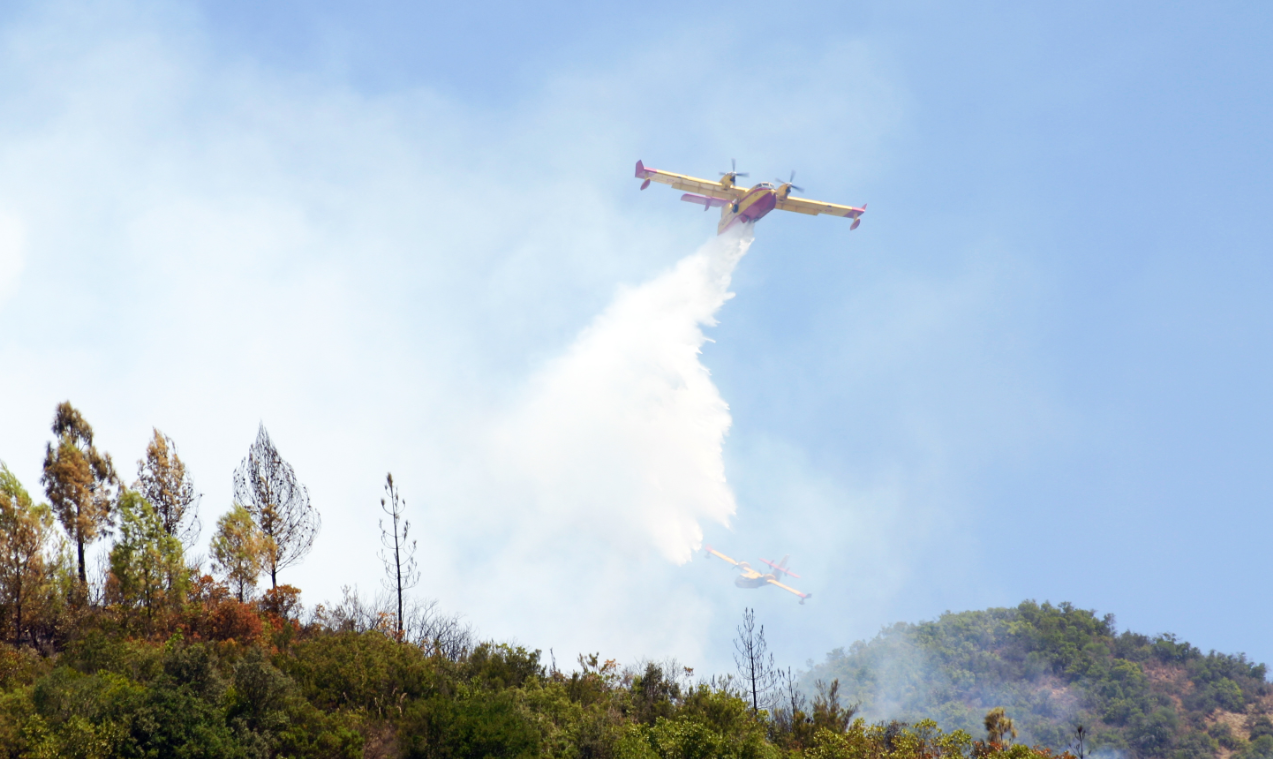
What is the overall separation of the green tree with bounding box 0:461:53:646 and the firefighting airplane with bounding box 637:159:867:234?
36109 mm

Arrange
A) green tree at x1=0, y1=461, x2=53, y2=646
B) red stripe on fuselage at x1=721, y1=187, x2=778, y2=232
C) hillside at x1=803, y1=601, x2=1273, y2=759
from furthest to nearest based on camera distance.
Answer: hillside at x1=803, y1=601, x2=1273, y2=759
red stripe on fuselage at x1=721, y1=187, x2=778, y2=232
green tree at x1=0, y1=461, x2=53, y2=646

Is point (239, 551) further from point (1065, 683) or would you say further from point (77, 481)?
point (1065, 683)

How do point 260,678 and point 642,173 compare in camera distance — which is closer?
point 260,678

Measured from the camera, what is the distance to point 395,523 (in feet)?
168

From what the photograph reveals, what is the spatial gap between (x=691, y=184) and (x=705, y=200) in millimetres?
1694

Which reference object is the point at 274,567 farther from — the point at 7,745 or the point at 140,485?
the point at 7,745

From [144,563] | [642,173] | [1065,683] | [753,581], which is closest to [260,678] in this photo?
[144,563]

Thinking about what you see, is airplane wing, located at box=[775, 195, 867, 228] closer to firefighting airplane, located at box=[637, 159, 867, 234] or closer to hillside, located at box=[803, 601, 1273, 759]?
firefighting airplane, located at box=[637, 159, 867, 234]

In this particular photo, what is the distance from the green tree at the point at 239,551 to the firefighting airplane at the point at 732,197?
2969 centimetres

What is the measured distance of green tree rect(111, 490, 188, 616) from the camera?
1608 inches

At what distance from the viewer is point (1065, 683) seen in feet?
389

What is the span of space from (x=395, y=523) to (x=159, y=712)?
23.2 meters

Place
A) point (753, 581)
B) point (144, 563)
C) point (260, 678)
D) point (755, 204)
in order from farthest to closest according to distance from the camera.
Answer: point (753, 581), point (755, 204), point (144, 563), point (260, 678)

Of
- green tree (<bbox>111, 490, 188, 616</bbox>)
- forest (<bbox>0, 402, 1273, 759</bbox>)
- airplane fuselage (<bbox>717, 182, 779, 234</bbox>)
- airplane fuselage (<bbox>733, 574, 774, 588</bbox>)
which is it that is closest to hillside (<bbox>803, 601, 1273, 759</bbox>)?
airplane fuselage (<bbox>733, 574, 774, 588</bbox>)
